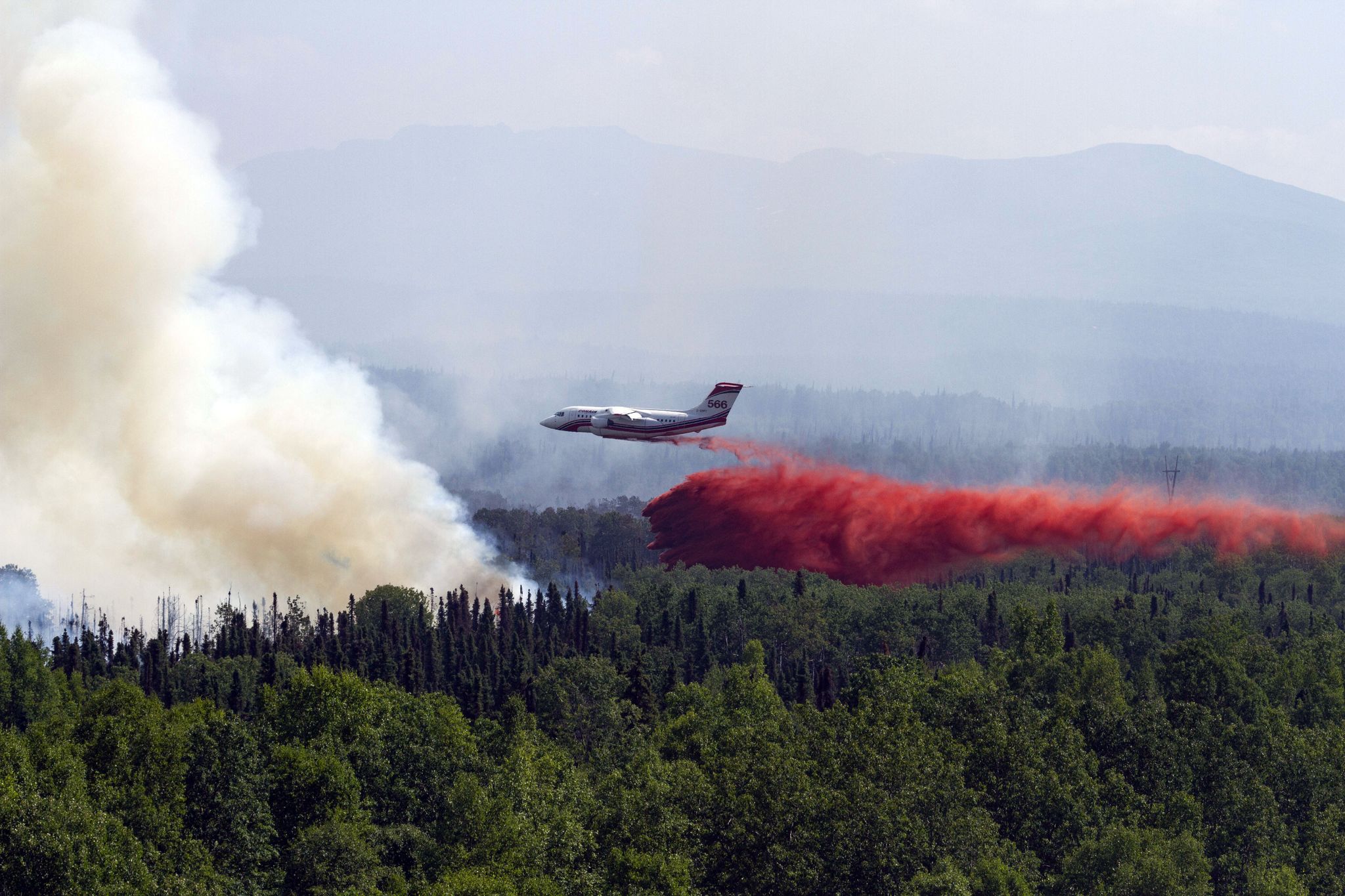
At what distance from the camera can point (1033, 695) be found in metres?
127

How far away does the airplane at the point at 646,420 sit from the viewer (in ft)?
499

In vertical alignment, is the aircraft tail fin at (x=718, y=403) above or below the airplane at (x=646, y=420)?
above

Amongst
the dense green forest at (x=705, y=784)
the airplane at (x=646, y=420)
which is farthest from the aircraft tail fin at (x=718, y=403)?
the dense green forest at (x=705, y=784)

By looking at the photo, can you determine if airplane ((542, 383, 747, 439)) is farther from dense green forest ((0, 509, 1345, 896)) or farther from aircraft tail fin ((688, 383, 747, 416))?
dense green forest ((0, 509, 1345, 896))

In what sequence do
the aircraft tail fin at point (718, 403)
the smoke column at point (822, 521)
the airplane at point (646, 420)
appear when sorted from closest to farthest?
the airplane at point (646, 420) < the aircraft tail fin at point (718, 403) < the smoke column at point (822, 521)

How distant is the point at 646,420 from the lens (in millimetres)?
153750

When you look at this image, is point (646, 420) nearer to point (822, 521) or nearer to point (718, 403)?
point (718, 403)

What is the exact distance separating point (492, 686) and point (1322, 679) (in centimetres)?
7038

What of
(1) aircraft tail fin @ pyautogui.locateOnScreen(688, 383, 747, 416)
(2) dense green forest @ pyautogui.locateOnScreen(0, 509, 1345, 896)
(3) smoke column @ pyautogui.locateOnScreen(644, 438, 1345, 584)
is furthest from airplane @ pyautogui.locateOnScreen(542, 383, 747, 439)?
(2) dense green forest @ pyautogui.locateOnScreen(0, 509, 1345, 896)

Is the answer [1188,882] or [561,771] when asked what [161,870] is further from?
[1188,882]

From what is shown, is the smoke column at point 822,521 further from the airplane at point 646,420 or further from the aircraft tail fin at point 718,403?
the airplane at point 646,420

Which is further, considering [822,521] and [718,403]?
[822,521]

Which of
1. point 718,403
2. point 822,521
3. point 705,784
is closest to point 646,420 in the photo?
point 718,403

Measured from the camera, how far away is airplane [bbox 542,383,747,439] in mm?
152125
